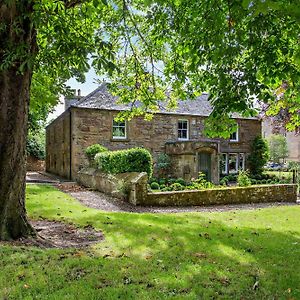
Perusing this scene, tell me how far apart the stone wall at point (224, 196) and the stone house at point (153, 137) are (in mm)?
7382

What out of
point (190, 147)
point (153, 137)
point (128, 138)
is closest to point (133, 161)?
point (128, 138)

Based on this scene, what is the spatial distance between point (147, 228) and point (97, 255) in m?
2.32

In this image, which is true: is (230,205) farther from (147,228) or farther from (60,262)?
(60,262)

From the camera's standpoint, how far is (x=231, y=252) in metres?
5.32

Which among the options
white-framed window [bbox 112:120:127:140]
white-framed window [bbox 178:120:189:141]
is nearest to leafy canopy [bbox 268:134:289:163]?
white-framed window [bbox 178:120:189:141]

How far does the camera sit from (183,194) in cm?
1206

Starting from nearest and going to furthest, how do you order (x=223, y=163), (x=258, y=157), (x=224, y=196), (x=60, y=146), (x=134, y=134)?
(x=224, y=196)
(x=134, y=134)
(x=60, y=146)
(x=223, y=163)
(x=258, y=157)

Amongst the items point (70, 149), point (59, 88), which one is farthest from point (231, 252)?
point (70, 149)

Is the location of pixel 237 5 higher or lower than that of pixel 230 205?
higher

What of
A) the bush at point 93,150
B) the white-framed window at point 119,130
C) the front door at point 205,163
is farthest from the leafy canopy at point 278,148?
the bush at point 93,150

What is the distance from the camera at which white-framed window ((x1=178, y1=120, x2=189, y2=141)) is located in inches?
901

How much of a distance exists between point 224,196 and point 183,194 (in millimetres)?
1858

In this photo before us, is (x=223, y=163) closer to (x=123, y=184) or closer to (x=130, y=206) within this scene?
(x=123, y=184)

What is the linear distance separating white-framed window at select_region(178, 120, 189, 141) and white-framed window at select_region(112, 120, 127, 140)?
13.8 feet
